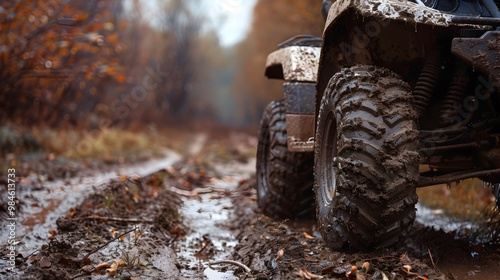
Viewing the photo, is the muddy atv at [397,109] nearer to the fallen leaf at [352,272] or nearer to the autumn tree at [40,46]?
the fallen leaf at [352,272]

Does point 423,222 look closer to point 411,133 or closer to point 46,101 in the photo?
point 411,133

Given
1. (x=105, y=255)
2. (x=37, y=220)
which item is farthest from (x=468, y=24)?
(x=37, y=220)

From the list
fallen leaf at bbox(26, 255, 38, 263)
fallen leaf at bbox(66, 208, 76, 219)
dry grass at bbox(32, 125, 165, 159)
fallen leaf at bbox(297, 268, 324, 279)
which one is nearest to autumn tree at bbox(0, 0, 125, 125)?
dry grass at bbox(32, 125, 165, 159)

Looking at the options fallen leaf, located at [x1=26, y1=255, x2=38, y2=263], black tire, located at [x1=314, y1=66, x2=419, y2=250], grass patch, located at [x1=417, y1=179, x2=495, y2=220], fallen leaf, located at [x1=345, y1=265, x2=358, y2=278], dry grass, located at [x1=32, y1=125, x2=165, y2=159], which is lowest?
dry grass, located at [x1=32, y1=125, x2=165, y2=159]

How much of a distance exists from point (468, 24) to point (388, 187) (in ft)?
3.41

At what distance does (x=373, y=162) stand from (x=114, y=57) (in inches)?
558

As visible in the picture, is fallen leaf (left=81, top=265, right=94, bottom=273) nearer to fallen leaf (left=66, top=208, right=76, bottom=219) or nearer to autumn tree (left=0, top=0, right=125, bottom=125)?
fallen leaf (left=66, top=208, right=76, bottom=219)

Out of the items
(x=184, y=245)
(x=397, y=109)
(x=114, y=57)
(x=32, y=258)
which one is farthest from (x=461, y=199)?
(x=114, y=57)

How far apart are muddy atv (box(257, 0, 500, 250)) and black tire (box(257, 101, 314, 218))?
88 cm

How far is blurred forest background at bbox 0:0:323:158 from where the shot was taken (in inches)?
328

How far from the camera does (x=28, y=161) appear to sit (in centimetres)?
912

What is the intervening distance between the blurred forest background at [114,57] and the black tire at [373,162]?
5.36 metres
